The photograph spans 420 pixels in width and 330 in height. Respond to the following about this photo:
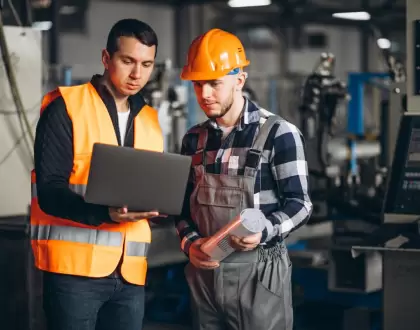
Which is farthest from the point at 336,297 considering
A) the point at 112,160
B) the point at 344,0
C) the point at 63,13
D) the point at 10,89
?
the point at 344,0

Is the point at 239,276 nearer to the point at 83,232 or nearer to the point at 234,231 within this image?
the point at 234,231

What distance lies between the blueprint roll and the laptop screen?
1328 mm

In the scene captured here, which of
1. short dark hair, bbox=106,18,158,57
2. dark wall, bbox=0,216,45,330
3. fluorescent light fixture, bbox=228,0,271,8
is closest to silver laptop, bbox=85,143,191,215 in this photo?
short dark hair, bbox=106,18,158,57

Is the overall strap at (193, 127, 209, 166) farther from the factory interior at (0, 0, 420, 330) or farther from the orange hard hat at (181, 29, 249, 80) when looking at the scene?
the factory interior at (0, 0, 420, 330)

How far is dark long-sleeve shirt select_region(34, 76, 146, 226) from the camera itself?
2592 millimetres

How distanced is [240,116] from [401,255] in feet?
3.81

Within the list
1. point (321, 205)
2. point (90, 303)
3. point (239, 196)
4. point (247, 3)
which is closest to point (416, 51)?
point (239, 196)

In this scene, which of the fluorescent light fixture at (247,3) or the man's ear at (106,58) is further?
the fluorescent light fixture at (247,3)

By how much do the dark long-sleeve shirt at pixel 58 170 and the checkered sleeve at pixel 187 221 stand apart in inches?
11.5

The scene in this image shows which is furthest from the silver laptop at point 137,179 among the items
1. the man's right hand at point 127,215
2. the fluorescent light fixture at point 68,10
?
the fluorescent light fixture at point 68,10

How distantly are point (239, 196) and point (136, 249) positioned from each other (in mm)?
355

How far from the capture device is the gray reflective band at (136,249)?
2730 millimetres

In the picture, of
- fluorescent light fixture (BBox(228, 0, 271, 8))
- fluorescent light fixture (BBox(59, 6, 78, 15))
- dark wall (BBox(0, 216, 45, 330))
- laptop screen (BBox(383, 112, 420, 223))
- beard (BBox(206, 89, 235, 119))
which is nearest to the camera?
beard (BBox(206, 89, 235, 119))

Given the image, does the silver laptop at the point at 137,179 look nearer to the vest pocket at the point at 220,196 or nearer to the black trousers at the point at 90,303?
the vest pocket at the point at 220,196
